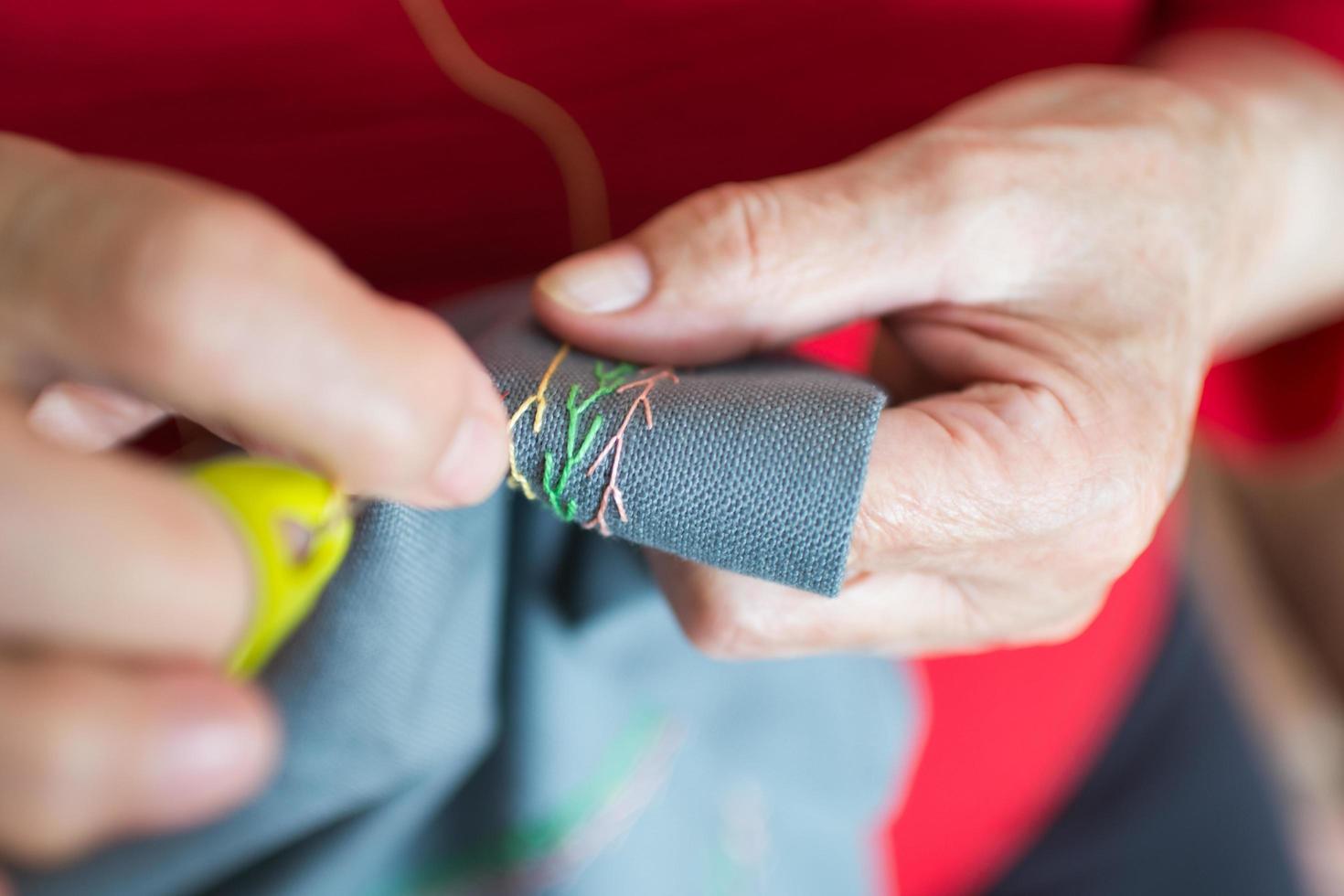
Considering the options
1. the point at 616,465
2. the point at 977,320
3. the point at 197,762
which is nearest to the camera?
the point at 197,762

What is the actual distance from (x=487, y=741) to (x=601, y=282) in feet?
0.96

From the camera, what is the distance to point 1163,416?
56 cm

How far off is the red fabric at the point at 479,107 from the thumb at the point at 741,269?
0.16 m

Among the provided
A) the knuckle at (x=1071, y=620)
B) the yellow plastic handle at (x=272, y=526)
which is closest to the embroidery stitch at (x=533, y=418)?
the yellow plastic handle at (x=272, y=526)

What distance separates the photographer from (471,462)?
355mm

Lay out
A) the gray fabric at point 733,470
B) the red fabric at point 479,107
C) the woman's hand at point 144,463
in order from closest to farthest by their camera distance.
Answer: the woman's hand at point 144,463
the gray fabric at point 733,470
the red fabric at point 479,107

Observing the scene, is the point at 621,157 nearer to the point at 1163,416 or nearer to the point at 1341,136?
the point at 1163,416

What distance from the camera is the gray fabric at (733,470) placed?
458 mm

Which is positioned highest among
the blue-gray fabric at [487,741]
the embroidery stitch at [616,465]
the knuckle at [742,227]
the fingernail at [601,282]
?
the knuckle at [742,227]

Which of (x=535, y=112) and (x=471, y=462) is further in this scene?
(x=535, y=112)

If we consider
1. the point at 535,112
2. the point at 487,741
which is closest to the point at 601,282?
the point at 535,112

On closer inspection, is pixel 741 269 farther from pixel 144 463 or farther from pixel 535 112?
pixel 144 463

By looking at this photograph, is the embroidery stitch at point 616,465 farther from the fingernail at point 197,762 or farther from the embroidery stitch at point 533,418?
the fingernail at point 197,762

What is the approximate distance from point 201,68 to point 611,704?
465 millimetres
